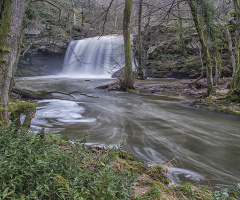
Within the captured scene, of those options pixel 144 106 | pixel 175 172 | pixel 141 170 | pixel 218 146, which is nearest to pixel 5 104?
pixel 141 170

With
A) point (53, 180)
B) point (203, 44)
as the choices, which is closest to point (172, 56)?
point (203, 44)

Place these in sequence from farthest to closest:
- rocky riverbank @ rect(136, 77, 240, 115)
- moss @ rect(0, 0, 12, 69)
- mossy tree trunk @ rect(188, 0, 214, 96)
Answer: mossy tree trunk @ rect(188, 0, 214, 96), rocky riverbank @ rect(136, 77, 240, 115), moss @ rect(0, 0, 12, 69)

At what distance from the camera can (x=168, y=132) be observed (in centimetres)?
545

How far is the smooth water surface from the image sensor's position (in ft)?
11.3

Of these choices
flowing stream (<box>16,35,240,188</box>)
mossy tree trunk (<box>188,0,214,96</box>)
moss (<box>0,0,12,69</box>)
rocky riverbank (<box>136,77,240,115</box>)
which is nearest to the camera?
moss (<box>0,0,12,69</box>)

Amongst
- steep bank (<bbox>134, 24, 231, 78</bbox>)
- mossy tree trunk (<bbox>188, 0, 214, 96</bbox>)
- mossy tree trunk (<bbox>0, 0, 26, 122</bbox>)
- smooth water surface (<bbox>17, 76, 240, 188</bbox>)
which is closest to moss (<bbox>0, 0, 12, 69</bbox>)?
mossy tree trunk (<bbox>0, 0, 26, 122</bbox>)

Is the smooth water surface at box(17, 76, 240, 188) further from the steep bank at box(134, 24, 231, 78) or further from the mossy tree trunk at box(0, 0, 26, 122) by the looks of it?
the steep bank at box(134, 24, 231, 78)

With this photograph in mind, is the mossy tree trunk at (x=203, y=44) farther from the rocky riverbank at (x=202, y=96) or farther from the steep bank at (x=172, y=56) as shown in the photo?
the steep bank at (x=172, y=56)

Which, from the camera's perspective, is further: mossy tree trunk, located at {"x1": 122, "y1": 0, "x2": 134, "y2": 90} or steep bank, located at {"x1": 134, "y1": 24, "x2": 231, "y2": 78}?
steep bank, located at {"x1": 134, "y1": 24, "x2": 231, "y2": 78}

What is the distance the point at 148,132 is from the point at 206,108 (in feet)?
13.9

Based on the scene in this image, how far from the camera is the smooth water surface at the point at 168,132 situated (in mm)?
3434

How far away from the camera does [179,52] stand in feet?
72.7

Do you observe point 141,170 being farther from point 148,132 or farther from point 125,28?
point 125,28

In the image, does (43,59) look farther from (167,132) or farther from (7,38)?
(7,38)
